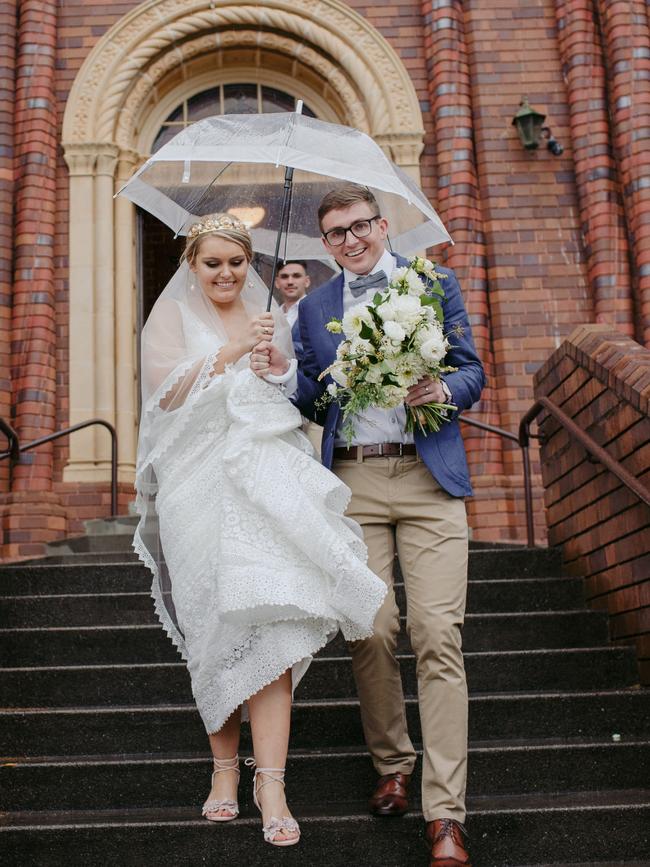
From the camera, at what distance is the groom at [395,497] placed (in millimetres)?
3316

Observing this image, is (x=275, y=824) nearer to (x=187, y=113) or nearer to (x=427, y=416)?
(x=427, y=416)

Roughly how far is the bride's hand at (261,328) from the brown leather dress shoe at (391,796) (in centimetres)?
157

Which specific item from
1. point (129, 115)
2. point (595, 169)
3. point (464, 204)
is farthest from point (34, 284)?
point (595, 169)

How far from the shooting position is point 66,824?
343 centimetres

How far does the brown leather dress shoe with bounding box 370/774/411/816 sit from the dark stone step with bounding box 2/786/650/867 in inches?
1.3

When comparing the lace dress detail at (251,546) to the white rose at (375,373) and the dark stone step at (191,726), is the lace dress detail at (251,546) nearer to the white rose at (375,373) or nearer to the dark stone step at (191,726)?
the white rose at (375,373)

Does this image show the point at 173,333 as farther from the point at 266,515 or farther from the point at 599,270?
the point at 599,270

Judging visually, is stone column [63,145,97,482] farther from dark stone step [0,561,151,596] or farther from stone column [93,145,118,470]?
dark stone step [0,561,151,596]

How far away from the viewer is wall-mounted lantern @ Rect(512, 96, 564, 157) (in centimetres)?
815

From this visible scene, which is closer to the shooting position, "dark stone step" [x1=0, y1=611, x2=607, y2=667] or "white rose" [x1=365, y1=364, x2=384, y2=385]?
"white rose" [x1=365, y1=364, x2=384, y2=385]

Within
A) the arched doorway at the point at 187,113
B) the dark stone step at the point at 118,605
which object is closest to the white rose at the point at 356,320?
the dark stone step at the point at 118,605

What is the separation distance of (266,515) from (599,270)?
18.1ft

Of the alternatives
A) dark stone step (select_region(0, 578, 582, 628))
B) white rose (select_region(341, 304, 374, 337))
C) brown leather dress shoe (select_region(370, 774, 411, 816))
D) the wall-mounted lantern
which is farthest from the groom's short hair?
the wall-mounted lantern

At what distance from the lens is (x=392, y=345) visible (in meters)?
3.19
